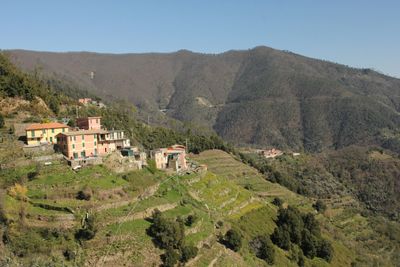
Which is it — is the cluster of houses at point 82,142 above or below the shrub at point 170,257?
above

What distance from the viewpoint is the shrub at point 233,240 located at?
37750mm

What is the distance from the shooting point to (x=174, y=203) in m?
38.4

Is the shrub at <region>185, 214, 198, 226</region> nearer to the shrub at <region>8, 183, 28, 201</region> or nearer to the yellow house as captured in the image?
the shrub at <region>8, 183, 28, 201</region>

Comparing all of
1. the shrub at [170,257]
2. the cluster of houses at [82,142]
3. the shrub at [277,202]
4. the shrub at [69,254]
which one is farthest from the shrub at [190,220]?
the shrub at [277,202]

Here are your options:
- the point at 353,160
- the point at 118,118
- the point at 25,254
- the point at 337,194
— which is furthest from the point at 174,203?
the point at 353,160

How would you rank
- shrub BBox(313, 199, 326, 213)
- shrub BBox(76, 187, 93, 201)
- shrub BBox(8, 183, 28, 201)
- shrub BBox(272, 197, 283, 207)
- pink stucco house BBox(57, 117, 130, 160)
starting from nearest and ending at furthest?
shrub BBox(8, 183, 28, 201) → shrub BBox(76, 187, 93, 201) → pink stucco house BBox(57, 117, 130, 160) → shrub BBox(272, 197, 283, 207) → shrub BBox(313, 199, 326, 213)

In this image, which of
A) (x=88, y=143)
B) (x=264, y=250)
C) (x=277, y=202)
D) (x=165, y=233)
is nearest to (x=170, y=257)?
(x=165, y=233)

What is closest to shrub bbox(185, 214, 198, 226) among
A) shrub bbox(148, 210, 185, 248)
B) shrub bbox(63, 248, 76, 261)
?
shrub bbox(148, 210, 185, 248)

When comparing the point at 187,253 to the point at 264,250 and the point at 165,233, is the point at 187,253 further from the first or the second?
the point at 264,250

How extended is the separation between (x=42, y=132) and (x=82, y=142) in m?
3.93

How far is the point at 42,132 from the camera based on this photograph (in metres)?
42.5

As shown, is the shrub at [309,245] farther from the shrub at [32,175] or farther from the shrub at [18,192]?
the shrub at [18,192]

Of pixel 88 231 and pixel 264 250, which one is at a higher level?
pixel 88 231

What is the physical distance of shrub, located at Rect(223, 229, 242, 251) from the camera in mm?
37750
